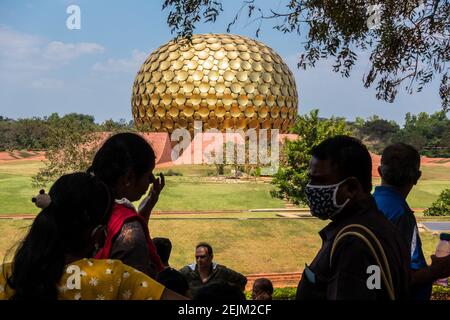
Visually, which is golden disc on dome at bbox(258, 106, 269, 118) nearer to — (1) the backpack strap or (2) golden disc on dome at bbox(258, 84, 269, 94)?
(2) golden disc on dome at bbox(258, 84, 269, 94)

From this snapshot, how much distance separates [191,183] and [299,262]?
447 inches

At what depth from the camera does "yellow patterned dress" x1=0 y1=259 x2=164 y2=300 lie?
65.9 inches

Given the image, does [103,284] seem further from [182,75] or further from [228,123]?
[182,75]

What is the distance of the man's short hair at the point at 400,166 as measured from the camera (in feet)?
9.82

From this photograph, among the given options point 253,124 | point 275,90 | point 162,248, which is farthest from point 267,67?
point 162,248

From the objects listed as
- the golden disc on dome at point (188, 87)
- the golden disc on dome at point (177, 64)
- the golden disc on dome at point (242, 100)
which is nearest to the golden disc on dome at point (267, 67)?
the golden disc on dome at point (242, 100)

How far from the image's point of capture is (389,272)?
1856mm

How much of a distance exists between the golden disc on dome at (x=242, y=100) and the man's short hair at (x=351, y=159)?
27.6 metres

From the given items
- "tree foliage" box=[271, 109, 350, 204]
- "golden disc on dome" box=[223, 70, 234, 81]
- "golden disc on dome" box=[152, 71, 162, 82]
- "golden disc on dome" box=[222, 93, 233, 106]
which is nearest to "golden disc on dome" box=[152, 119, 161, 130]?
"golden disc on dome" box=[152, 71, 162, 82]

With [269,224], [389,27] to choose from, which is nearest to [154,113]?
[269,224]

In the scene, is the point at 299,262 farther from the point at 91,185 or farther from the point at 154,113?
the point at 154,113

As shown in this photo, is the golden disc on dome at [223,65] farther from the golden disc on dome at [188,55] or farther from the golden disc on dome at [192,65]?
the golden disc on dome at [188,55]

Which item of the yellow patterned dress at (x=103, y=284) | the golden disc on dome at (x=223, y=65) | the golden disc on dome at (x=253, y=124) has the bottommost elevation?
the yellow patterned dress at (x=103, y=284)

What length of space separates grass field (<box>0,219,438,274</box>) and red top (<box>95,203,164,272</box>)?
6.68m
